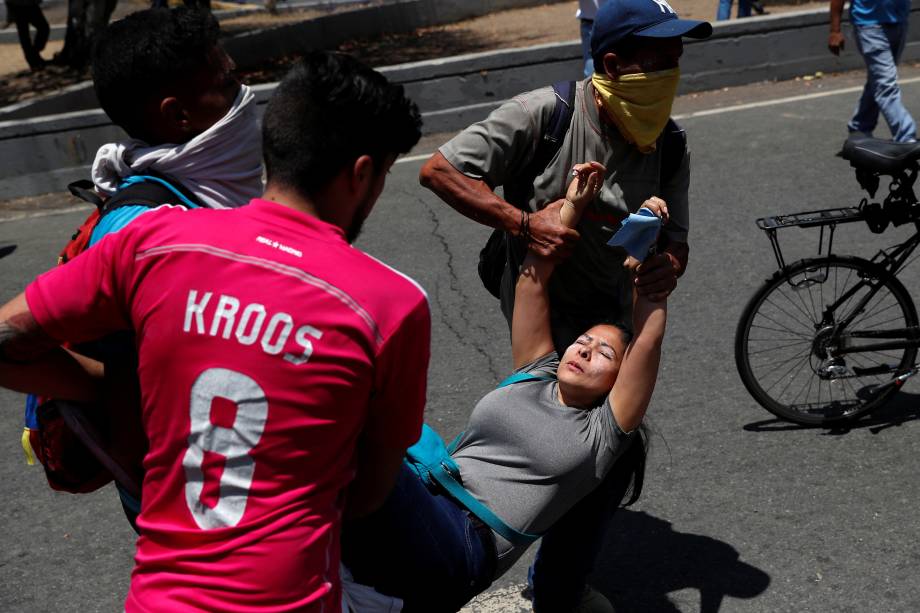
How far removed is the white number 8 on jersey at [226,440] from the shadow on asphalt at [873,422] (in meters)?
3.39

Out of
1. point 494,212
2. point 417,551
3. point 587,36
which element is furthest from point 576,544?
point 587,36

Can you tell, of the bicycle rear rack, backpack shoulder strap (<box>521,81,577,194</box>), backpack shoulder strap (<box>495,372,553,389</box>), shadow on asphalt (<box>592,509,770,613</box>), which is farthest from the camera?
the bicycle rear rack

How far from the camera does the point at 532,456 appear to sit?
2.89 metres

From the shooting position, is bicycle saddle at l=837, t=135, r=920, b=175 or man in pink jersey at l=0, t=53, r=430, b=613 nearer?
man in pink jersey at l=0, t=53, r=430, b=613

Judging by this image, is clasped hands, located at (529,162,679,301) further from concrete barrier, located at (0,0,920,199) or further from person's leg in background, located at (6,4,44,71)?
person's leg in background, located at (6,4,44,71)

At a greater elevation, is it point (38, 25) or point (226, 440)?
point (226, 440)

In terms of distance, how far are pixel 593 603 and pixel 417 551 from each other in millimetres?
1227

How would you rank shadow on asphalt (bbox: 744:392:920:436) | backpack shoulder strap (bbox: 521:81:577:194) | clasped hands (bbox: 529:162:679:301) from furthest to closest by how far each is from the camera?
shadow on asphalt (bbox: 744:392:920:436) < backpack shoulder strap (bbox: 521:81:577:194) < clasped hands (bbox: 529:162:679:301)

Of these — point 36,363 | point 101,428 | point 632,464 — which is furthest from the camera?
point 632,464

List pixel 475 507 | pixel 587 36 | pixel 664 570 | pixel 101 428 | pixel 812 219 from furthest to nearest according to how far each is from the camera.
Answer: pixel 587 36
pixel 812 219
pixel 664 570
pixel 475 507
pixel 101 428

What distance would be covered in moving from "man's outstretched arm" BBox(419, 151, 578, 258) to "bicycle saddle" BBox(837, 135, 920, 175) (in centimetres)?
199

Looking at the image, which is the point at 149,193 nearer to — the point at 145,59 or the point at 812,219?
the point at 145,59

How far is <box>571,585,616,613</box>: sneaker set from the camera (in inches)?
138

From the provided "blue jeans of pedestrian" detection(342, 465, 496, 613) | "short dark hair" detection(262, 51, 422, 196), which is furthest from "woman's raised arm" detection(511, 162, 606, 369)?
"short dark hair" detection(262, 51, 422, 196)
